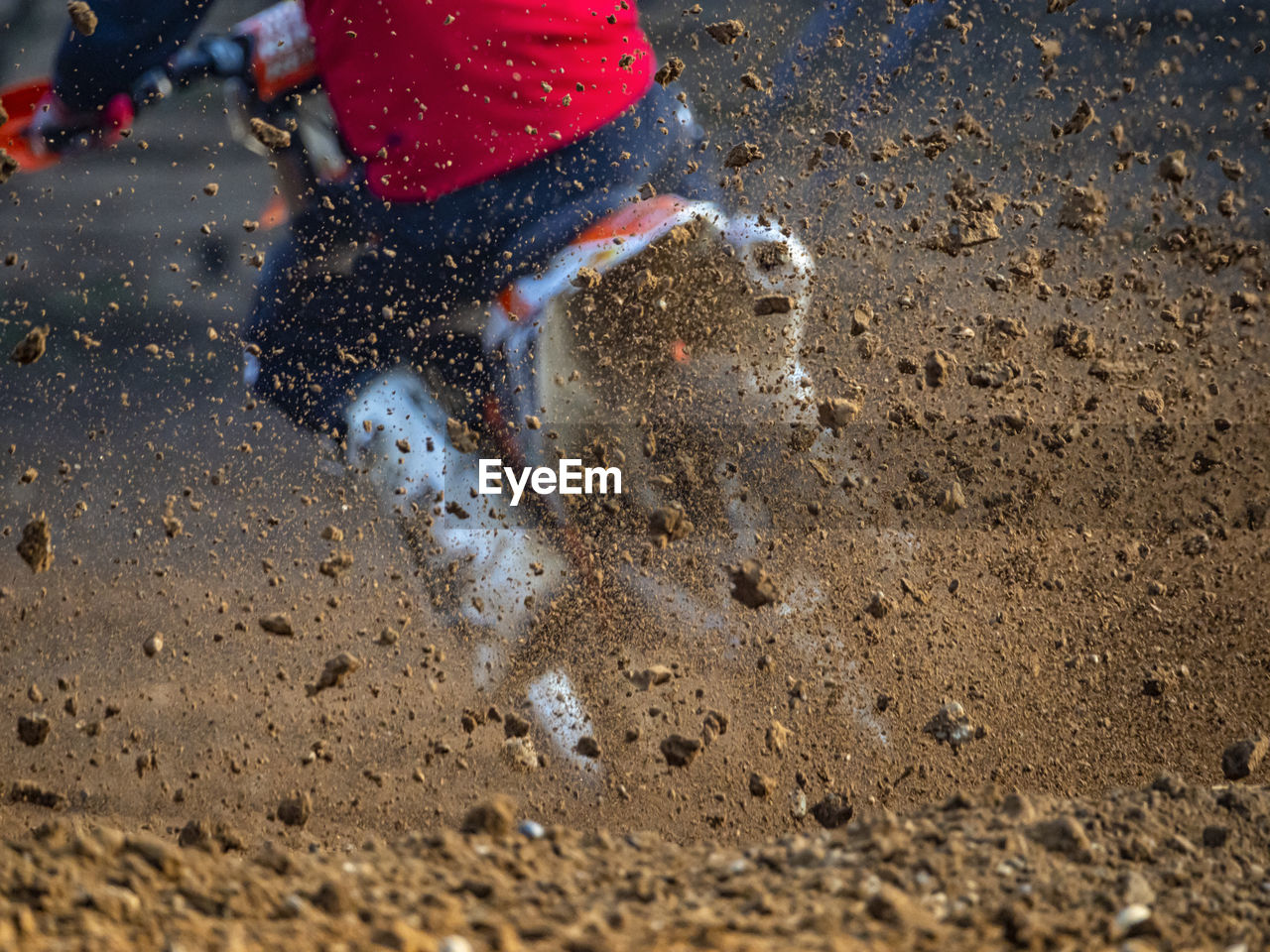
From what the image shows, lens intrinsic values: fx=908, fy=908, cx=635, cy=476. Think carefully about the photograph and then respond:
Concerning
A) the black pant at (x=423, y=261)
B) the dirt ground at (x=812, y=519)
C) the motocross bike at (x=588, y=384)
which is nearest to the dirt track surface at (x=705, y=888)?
the dirt ground at (x=812, y=519)

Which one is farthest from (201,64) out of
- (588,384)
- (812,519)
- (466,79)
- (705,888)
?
(705,888)

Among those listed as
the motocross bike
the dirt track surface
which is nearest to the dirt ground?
the motocross bike

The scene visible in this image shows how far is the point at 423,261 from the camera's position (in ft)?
8.23

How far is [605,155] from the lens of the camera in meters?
2.46

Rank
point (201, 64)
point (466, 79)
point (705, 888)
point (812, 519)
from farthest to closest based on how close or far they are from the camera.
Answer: point (201, 64) → point (812, 519) → point (466, 79) → point (705, 888)

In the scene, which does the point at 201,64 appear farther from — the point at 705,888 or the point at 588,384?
the point at 705,888

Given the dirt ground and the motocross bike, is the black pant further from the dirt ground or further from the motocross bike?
the dirt ground

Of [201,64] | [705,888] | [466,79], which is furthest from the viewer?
[201,64]

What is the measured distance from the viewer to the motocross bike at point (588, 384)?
8.13 ft

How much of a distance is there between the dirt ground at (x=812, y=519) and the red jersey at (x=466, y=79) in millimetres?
263

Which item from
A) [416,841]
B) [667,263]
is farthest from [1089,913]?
[667,263]

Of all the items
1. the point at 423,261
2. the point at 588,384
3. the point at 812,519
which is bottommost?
the point at 812,519

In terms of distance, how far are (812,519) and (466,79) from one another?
57.8 inches

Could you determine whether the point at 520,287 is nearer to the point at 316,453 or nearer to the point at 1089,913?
the point at 316,453
